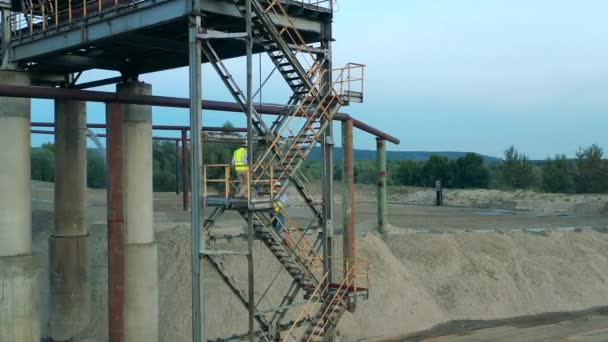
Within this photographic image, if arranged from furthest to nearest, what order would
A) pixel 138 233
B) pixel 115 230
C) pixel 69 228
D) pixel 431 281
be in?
1. pixel 431 281
2. pixel 69 228
3. pixel 138 233
4. pixel 115 230

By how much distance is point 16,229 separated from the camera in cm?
1692

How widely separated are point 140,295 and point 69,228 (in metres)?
3.72

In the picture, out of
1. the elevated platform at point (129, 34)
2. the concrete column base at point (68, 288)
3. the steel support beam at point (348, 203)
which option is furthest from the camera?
the concrete column base at point (68, 288)

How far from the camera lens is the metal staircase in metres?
13.4

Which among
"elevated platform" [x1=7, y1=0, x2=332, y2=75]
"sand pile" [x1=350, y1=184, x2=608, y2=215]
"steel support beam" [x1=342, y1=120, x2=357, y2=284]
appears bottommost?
"sand pile" [x1=350, y1=184, x2=608, y2=215]

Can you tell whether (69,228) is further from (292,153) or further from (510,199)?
(510,199)

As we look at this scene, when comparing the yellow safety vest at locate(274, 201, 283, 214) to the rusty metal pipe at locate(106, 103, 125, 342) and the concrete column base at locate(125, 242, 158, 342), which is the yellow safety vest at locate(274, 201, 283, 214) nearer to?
the rusty metal pipe at locate(106, 103, 125, 342)

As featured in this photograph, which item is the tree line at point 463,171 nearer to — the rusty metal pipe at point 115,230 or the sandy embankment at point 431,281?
the sandy embankment at point 431,281

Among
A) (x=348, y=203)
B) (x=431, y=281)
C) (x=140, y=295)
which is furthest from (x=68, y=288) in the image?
(x=431, y=281)

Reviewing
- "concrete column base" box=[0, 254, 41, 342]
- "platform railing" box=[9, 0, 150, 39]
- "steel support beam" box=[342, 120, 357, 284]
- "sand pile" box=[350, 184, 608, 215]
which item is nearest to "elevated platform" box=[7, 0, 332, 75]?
"platform railing" box=[9, 0, 150, 39]

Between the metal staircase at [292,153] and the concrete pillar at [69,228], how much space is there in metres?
8.24

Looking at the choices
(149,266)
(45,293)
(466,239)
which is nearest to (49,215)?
(45,293)

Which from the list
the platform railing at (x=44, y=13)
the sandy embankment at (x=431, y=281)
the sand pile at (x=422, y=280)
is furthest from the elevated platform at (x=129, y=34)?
the sandy embankment at (x=431, y=281)

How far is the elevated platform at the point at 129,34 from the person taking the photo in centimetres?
1381
